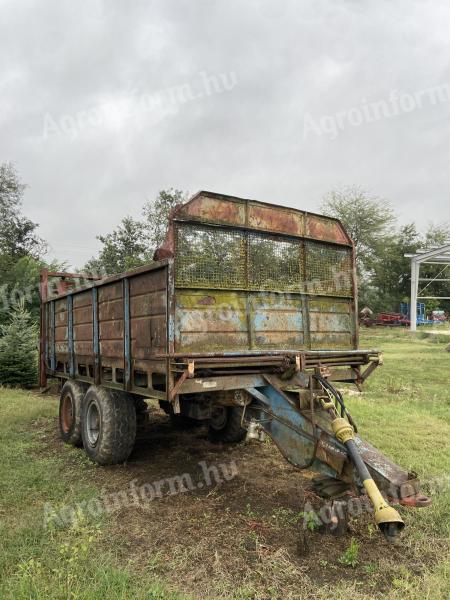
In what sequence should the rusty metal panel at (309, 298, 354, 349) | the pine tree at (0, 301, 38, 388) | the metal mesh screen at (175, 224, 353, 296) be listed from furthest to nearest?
1. the pine tree at (0, 301, 38, 388)
2. the rusty metal panel at (309, 298, 354, 349)
3. the metal mesh screen at (175, 224, 353, 296)

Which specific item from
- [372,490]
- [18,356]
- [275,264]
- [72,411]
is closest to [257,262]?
[275,264]

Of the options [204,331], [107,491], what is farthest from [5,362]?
[204,331]

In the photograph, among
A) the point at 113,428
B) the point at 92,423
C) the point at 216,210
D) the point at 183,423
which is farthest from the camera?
the point at 183,423

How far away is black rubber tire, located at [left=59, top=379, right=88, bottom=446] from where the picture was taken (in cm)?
612

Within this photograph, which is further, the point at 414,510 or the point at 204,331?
the point at 204,331

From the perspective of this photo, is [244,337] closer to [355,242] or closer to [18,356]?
[18,356]

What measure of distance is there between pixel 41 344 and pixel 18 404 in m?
1.79

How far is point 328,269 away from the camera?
5.30 m

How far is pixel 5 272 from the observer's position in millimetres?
18797

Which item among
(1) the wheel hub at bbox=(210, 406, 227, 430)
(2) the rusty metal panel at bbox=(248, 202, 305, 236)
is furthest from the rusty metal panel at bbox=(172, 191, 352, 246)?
(1) the wheel hub at bbox=(210, 406, 227, 430)

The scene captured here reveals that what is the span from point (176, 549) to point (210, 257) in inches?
92.6

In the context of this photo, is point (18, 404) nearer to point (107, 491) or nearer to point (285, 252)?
point (107, 491)

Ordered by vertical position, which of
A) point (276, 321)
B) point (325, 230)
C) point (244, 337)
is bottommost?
point (244, 337)

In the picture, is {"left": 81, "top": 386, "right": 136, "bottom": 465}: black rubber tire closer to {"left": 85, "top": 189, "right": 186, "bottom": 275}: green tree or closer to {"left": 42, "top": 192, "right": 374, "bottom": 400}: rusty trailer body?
{"left": 42, "top": 192, "right": 374, "bottom": 400}: rusty trailer body
